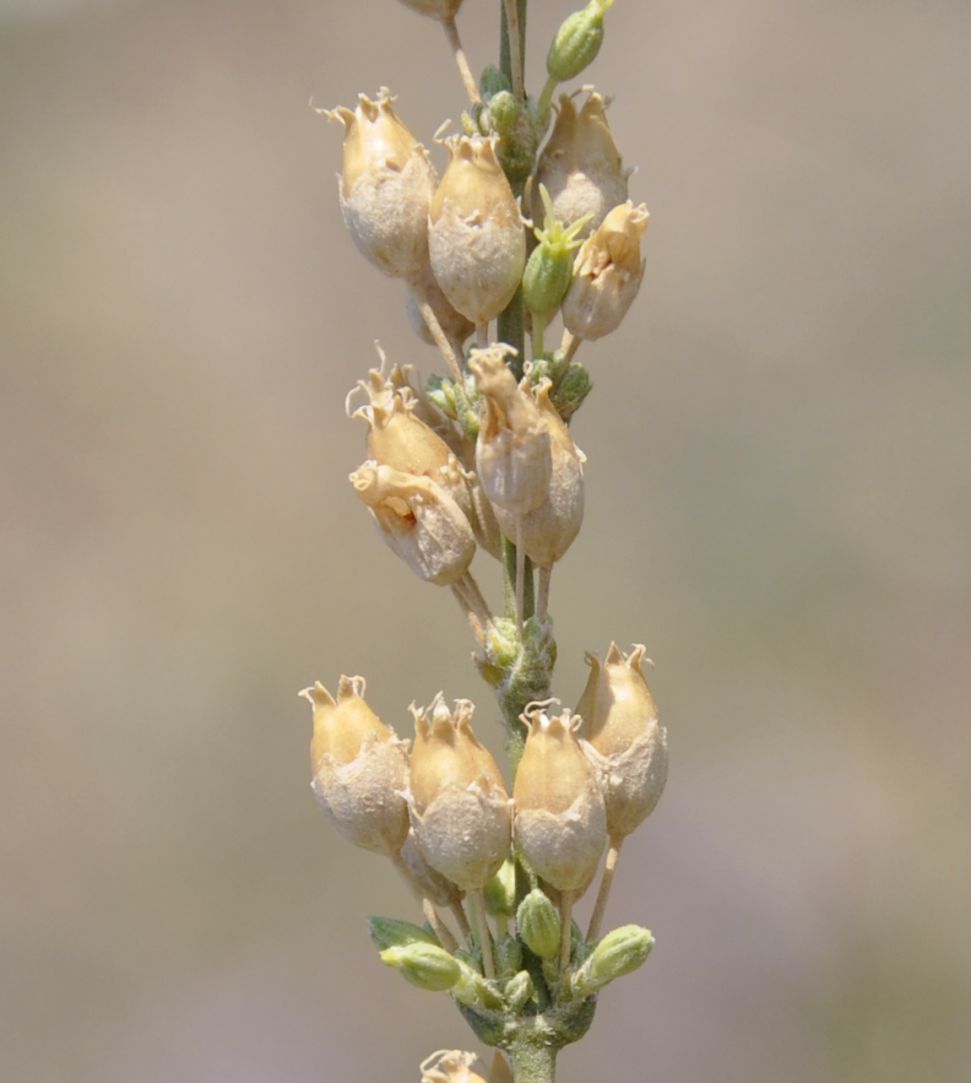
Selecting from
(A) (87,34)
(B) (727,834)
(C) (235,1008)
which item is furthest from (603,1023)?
(A) (87,34)

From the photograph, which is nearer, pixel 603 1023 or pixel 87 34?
pixel 603 1023

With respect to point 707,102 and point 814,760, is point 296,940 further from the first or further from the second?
point 707,102

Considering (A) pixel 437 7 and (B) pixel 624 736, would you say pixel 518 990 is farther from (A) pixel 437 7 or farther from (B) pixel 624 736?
(A) pixel 437 7

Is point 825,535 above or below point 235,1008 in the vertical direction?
above

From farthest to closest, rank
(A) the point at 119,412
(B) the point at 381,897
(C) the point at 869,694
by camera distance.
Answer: (A) the point at 119,412, (C) the point at 869,694, (B) the point at 381,897

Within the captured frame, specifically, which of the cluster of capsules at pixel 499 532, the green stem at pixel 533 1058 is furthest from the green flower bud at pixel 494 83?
the green stem at pixel 533 1058

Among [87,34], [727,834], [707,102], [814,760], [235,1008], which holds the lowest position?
[235,1008]

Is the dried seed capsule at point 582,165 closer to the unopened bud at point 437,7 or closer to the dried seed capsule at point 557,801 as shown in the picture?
the unopened bud at point 437,7

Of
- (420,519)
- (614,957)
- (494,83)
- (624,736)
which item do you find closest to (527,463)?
(420,519)
